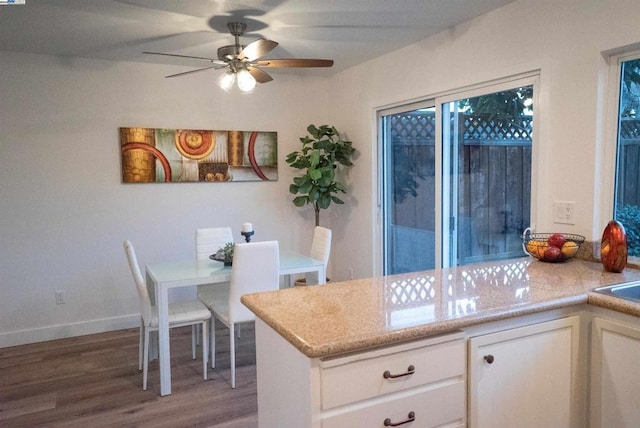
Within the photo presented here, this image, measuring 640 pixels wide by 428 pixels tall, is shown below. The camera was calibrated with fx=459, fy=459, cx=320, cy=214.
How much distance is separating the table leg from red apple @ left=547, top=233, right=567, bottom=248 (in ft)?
7.62

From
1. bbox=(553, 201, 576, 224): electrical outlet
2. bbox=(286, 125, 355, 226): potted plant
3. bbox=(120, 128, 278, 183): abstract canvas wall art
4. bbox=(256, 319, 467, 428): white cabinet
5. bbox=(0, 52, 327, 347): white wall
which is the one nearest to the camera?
bbox=(256, 319, 467, 428): white cabinet

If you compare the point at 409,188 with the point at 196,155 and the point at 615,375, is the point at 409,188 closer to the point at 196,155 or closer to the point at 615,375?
the point at 196,155

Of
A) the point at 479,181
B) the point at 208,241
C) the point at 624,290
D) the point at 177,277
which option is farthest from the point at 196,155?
the point at 624,290

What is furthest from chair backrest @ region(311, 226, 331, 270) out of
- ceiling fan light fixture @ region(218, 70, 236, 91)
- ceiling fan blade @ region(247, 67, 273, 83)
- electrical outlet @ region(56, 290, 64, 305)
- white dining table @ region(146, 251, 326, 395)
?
electrical outlet @ region(56, 290, 64, 305)

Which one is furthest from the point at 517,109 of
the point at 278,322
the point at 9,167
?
the point at 9,167

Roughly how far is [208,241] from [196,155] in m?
0.99

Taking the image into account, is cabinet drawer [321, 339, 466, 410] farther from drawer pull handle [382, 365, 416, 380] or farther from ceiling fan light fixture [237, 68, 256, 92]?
ceiling fan light fixture [237, 68, 256, 92]

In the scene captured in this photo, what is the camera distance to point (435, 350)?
156cm

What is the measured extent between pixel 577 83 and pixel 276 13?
1.86 metres

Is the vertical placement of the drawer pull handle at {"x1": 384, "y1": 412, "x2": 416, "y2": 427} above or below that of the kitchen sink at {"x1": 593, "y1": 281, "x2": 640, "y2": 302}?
below

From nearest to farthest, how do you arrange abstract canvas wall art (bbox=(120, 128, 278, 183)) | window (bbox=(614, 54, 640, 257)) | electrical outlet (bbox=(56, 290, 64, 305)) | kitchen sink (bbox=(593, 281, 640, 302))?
1. kitchen sink (bbox=(593, 281, 640, 302))
2. window (bbox=(614, 54, 640, 257))
3. electrical outlet (bbox=(56, 290, 64, 305))
4. abstract canvas wall art (bbox=(120, 128, 278, 183))

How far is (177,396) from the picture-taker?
9.64 ft

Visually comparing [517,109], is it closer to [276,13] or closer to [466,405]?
[276,13]

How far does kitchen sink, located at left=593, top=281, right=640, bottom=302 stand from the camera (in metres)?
1.89
